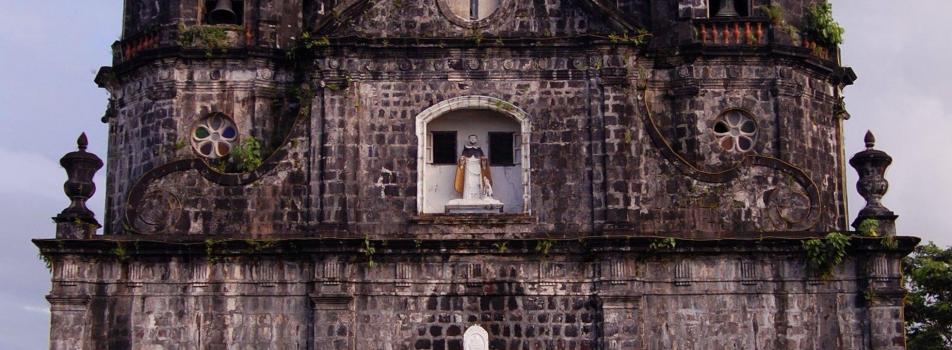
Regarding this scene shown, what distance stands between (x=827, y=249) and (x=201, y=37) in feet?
36.1

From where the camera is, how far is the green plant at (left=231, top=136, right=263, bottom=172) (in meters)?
22.2

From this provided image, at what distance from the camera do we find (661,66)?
22828mm

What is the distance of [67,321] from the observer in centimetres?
2089

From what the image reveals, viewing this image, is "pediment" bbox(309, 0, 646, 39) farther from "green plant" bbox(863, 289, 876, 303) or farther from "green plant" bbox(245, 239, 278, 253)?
"green plant" bbox(863, 289, 876, 303)

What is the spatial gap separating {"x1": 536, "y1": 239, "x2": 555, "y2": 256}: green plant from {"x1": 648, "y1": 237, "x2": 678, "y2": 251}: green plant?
5.10ft

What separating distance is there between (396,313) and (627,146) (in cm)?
460

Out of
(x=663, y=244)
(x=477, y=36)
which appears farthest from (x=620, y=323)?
(x=477, y=36)

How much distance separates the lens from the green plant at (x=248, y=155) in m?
22.2

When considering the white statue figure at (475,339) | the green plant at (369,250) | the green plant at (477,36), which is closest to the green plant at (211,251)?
the green plant at (369,250)

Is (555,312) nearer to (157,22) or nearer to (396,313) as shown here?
(396,313)

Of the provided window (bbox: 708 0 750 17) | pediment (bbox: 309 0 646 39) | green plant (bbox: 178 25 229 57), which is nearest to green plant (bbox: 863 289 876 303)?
window (bbox: 708 0 750 17)

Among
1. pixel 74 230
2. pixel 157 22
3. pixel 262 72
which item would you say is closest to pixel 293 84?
pixel 262 72

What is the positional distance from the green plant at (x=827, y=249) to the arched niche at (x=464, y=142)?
14.8 ft

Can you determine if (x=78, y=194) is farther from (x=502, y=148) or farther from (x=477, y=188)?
(x=502, y=148)
